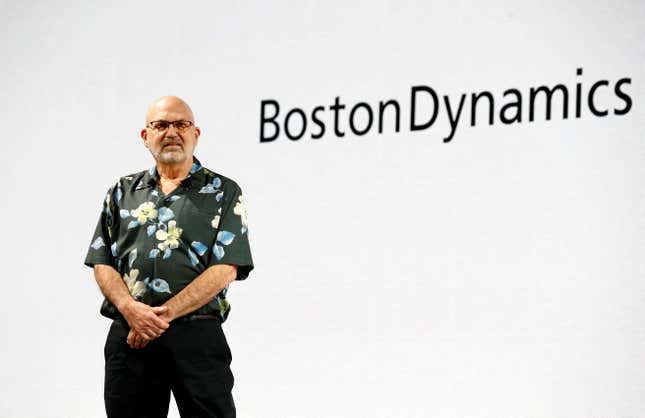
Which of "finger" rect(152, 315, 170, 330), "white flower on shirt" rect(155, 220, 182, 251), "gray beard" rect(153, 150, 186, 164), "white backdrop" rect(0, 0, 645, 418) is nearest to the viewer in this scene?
"finger" rect(152, 315, 170, 330)

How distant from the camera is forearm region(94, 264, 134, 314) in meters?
2.55

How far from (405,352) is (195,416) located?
131cm

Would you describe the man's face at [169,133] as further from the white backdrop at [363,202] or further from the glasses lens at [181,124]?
the white backdrop at [363,202]

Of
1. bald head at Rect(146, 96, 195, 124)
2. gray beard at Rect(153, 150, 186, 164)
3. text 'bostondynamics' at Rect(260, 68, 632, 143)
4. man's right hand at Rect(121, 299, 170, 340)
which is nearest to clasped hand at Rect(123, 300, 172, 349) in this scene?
man's right hand at Rect(121, 299, 170, 340)

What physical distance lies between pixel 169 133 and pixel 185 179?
0.14m

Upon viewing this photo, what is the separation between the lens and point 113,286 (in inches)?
102

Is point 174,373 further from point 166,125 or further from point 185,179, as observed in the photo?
point 166,125

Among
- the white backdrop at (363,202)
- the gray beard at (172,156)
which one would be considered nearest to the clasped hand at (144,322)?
the gray beard at (172,156)

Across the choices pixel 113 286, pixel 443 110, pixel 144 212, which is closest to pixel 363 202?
pixel 443 110

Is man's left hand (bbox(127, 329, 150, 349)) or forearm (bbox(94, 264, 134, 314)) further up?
forearm (bbox(94, 264, 134, 314))

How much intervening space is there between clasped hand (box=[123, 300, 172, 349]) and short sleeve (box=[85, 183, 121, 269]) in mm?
216

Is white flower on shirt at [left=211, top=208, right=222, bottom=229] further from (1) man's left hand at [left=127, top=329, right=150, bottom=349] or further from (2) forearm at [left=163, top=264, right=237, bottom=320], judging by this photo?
(1) man's left hand at [left=127, top=329, right=150, bottom=349]

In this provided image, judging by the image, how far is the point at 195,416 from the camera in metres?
2.51

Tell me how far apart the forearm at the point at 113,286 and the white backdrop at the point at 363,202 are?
1338 mm
